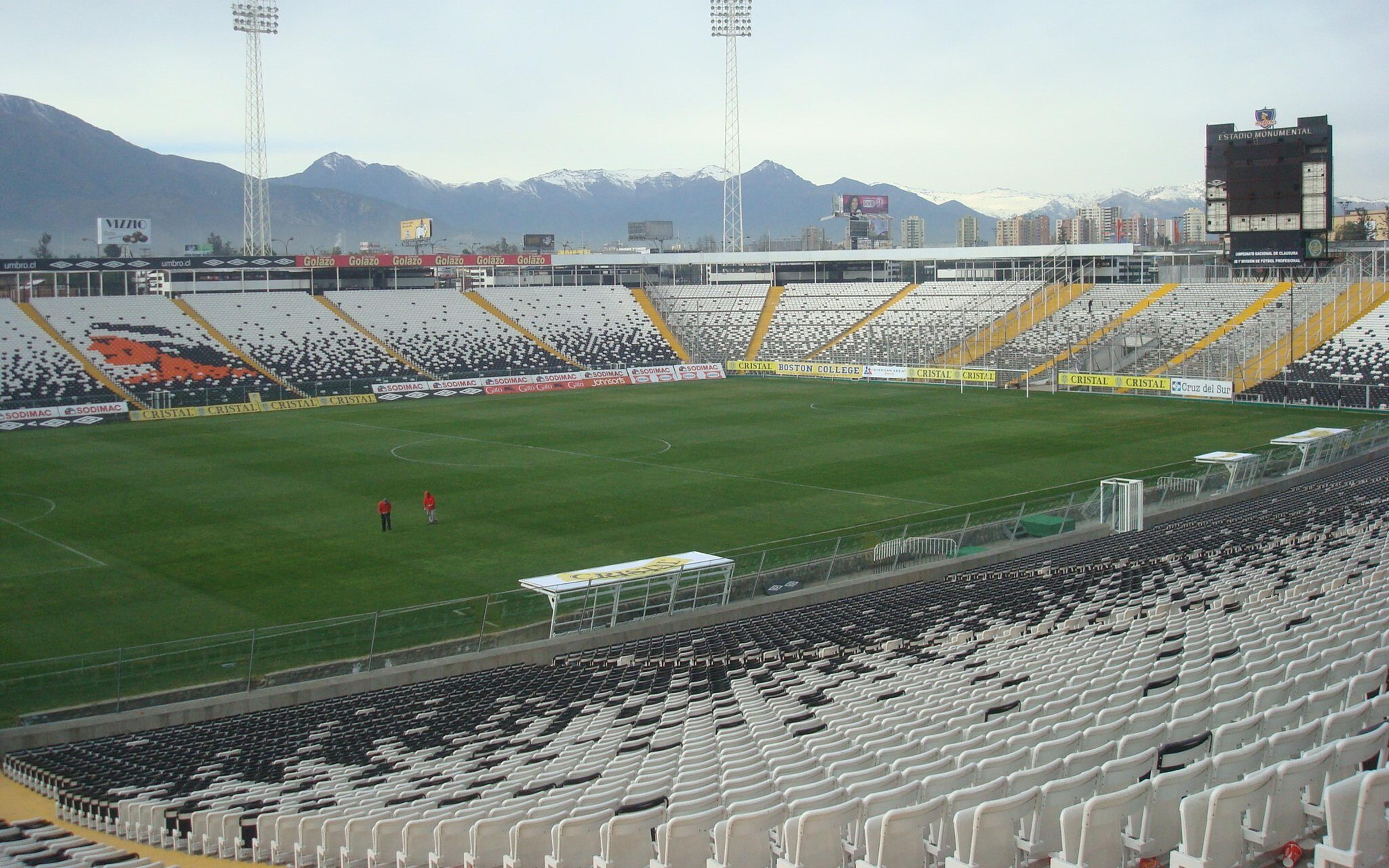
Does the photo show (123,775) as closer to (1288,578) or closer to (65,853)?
(65,853)

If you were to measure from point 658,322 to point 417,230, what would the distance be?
3881cm

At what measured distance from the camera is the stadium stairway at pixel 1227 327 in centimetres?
7019

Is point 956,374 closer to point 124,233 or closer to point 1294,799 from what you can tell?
point 1294,799

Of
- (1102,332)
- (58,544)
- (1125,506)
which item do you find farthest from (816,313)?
(58,544)

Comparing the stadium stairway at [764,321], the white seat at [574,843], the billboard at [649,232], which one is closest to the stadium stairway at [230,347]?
the stadium stairway at [764,321]

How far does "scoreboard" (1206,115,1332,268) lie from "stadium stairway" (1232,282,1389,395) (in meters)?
6.55

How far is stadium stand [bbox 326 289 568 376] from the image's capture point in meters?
80.2

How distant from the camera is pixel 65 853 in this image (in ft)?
33.4

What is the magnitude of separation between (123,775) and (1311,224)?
2331 inches

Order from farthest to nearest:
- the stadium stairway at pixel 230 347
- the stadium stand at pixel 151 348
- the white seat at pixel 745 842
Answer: the stadium stairway at pixel 230 347, the stadium stand at pixel 151 348, the white seat at pixel 745 842

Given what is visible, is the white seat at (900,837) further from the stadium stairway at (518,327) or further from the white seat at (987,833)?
the stadium stairway at (518,327)

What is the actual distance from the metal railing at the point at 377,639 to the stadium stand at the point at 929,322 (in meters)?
53.2

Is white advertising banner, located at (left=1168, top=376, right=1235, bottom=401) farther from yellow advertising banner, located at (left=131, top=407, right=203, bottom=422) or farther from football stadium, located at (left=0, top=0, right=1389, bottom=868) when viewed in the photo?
yellow advertising banner, located at (left=131, top=407, right=203, bottom=422)

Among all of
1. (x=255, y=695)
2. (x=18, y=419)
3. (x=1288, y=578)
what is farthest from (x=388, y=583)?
(x=18, y=419)
